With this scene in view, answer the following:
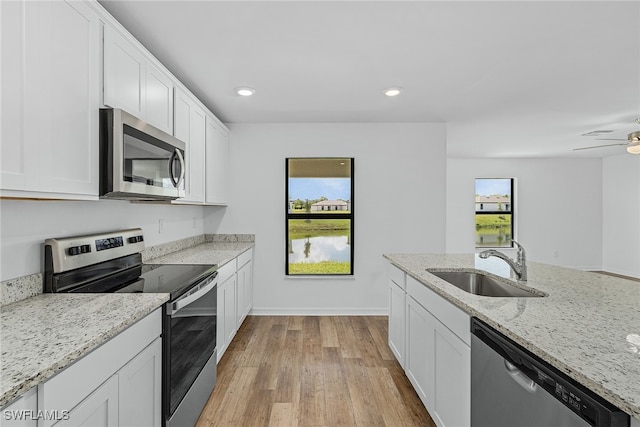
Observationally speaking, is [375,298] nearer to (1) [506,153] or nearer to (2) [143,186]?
(2) [143,186]

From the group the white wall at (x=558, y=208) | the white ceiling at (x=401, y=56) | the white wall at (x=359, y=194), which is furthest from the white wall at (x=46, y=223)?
the white wall at (x=558, y=208)

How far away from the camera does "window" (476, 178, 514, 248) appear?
24.1 feet

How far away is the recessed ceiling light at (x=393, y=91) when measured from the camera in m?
3.03

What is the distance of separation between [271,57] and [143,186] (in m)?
1.27

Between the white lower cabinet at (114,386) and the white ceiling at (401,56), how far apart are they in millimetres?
1680

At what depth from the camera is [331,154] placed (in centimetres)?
428

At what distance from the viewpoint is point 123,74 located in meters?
1.83

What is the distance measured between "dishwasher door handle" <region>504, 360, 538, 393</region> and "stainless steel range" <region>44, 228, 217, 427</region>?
57.6 inches

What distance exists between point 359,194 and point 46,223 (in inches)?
126

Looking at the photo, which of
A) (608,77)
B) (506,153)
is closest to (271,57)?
(608,77)

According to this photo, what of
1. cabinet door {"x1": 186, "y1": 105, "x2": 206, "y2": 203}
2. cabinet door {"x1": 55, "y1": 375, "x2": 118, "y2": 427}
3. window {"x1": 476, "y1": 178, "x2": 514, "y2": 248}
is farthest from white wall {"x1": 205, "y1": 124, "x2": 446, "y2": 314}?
window {"x1": 476, "y1": 178, "x2": 514, "y2": 248}

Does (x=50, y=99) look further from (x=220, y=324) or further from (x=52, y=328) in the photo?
(x=220, y=324)

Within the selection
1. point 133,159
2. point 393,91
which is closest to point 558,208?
point 393,91

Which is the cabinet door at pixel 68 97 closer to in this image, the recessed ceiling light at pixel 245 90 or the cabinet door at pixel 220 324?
the cabinet door at pixel 220 324
